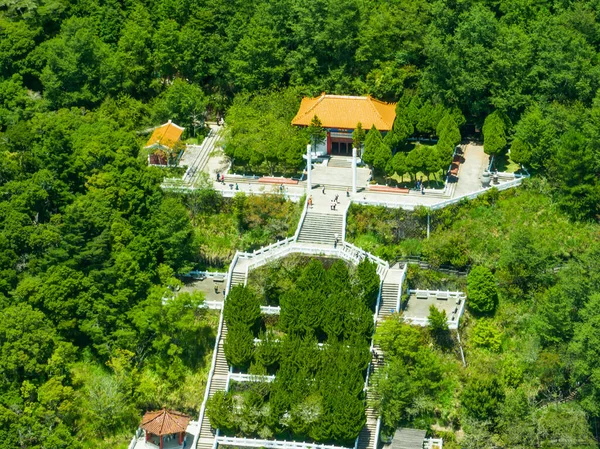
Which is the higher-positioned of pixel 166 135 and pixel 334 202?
pixel 166 135

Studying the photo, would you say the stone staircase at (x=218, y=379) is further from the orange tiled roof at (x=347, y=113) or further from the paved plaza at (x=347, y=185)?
the orange tiled roof at (x=347, y=113)

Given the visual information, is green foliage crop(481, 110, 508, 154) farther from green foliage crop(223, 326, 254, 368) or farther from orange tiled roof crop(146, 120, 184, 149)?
green foliage crop(223, 326, 254, 368)

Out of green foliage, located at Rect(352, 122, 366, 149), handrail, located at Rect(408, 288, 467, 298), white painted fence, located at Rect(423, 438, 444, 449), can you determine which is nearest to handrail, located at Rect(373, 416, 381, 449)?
white painted fence, located at Rect(423, 438, 444, 449)

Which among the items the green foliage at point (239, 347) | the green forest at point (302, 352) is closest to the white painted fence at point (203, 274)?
the green forest at point (302, 352)

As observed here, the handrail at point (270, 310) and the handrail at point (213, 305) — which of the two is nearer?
the handrail at point (270, 310)

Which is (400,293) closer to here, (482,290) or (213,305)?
(482,290)

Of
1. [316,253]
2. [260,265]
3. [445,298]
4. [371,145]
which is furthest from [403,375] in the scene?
[371,145]
